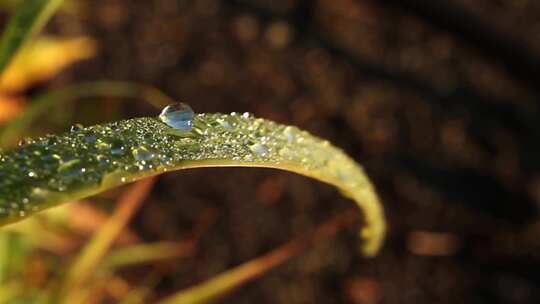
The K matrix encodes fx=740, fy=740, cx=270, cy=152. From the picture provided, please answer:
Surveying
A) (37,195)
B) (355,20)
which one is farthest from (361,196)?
(355,20)

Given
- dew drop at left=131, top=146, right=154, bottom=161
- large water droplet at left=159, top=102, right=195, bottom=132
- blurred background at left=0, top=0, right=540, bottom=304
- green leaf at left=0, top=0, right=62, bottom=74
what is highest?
green leaf at left=0, top=0, right=62, bottom=74

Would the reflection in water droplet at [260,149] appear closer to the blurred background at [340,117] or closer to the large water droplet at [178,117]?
the large water droplet at [178,117]

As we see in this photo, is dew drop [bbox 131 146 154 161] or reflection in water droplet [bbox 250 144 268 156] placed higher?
dew drop [bbox 131 146 154 161]

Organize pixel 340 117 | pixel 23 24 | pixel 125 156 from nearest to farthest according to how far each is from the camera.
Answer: pixel 125 156
pixel 23 24
pixel 340 117

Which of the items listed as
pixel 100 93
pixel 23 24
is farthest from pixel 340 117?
pixel 23 24

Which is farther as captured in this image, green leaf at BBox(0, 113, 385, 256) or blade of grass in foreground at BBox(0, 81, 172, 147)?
blade of grass in foreground at BBox(0, 81, 172, 147)

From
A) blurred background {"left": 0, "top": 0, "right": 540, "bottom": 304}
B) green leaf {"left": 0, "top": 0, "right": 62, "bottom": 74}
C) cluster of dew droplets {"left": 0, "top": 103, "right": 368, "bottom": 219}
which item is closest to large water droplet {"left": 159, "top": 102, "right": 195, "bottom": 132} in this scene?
cluster of dew droplets {"left": 0, "top": 103, "right": 368, "bottom": 219}

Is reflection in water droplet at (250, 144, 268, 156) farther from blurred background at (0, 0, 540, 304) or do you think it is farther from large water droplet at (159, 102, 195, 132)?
blurred background at (0, 0, 540, 304)

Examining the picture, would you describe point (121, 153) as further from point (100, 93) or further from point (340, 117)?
point (340, 117)
